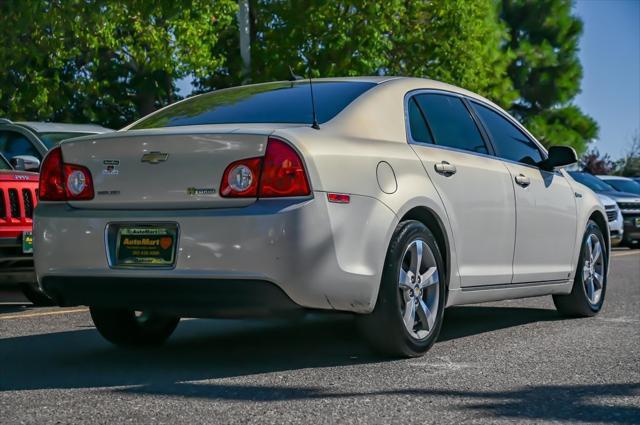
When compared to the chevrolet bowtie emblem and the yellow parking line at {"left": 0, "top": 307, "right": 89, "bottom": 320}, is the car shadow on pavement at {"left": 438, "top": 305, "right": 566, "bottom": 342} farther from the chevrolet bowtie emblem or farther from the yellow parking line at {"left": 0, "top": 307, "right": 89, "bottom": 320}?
the yellow parking line at {"left": 0, "top": 307, "right": 89, "bottom": 320}

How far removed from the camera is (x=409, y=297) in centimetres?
613

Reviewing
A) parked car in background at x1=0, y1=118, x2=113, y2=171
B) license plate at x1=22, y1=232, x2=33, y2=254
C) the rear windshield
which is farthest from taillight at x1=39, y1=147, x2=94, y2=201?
parked car in background at x1=0, y1=118, x2=113, y2=171

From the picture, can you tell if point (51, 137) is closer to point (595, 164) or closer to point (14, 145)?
point (14, 145)

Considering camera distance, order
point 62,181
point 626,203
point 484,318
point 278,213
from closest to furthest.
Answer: point 278,213 < point 62,181 < point 484,318 < point 626,203

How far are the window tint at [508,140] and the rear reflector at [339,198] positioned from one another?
2108mm

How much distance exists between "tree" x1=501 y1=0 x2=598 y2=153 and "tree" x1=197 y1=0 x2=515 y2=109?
2781 cm

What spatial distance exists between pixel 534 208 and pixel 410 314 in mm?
1854

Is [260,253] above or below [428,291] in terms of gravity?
above

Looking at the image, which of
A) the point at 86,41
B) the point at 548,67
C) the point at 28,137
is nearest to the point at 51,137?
the point at 28,137

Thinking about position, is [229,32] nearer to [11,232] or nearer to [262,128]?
[11,232]

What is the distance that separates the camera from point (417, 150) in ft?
20.9

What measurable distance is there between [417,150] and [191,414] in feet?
7.57

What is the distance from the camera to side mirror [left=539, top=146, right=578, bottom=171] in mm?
7973

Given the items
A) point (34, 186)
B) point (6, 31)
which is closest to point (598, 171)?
point (6, 31)
